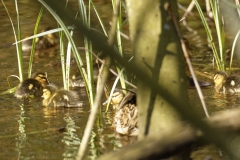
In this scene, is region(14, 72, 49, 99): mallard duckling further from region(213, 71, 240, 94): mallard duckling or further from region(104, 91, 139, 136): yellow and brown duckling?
region(213, 71, 240, 94): mallard duckling

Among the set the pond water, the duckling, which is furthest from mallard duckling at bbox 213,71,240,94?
the duckling

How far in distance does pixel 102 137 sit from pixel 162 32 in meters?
1.96

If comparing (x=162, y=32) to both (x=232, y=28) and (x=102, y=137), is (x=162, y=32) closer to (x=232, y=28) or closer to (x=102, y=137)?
(x=232, y=28)

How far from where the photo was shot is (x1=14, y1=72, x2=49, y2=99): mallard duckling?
5.35 m

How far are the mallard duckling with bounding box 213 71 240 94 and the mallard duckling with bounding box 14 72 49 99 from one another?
1.46m

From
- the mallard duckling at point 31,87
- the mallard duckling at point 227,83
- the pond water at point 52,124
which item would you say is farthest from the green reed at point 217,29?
the mallard duckling at point 31,87

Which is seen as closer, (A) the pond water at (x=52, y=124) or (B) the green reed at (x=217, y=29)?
(A) the pond water at (x=52, y=124)

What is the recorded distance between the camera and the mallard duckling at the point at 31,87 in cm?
535

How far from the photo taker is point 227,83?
5203 mm

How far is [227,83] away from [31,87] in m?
1.59

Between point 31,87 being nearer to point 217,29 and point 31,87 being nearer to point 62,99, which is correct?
point 62,99

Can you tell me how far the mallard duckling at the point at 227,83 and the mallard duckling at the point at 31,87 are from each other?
1.46 meters

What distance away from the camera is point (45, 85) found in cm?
563

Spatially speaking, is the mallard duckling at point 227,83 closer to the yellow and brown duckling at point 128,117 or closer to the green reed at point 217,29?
the green reed at point 217,29
